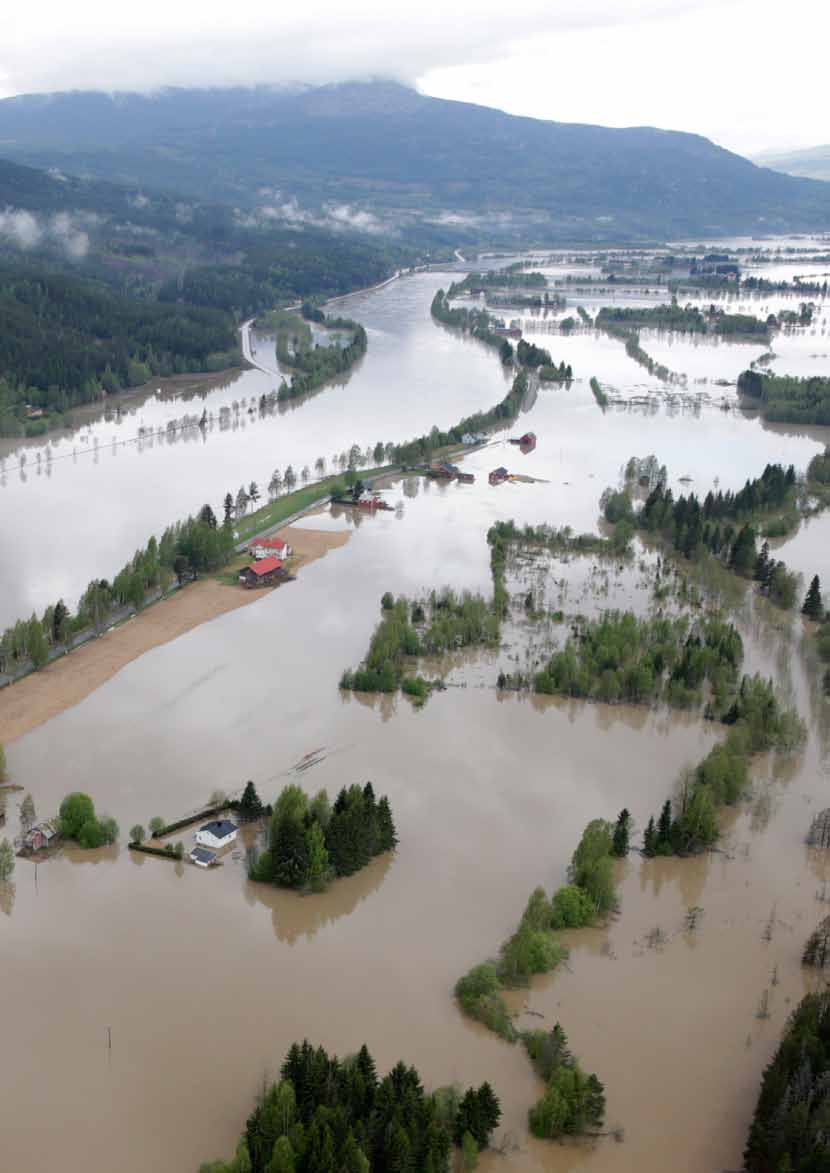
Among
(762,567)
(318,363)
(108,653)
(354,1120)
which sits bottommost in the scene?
(354,1120)

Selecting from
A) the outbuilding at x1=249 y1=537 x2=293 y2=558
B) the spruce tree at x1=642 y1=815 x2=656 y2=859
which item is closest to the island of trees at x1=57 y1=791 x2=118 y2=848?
the spruce tree at x1=642 y1=815 x2=656 y2=859

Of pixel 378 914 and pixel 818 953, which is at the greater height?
pixel 818 953

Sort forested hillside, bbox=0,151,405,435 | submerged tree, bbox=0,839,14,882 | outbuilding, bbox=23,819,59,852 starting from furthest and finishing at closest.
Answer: forested hillside, bbox=0,151,405,435
outbuilding, bbox=23,819,59,852
submerged tree, bbox=0,839,14,882

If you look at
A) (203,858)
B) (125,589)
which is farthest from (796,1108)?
(125,589)

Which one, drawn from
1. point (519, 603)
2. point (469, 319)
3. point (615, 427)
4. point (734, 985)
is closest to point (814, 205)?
point (469, 319)

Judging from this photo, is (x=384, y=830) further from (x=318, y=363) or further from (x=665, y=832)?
(x=318, y=363)

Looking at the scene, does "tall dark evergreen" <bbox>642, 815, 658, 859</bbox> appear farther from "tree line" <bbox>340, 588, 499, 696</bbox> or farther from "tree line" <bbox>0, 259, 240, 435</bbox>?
"tree line" <bbox>0, 259, 240, 435</bbox>

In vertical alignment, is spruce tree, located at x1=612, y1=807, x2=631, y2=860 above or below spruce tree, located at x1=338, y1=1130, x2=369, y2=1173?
above
